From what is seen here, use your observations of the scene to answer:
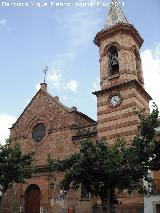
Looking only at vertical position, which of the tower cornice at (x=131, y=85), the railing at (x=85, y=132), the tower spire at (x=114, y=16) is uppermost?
the tower spire at (x=114, y=16)

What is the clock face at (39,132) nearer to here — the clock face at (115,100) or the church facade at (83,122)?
the church facade at (83,122)

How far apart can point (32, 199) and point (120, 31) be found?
1579 centimetres

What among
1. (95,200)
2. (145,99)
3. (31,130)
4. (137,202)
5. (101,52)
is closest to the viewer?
(137,202)

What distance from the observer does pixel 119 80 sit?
25859 mm

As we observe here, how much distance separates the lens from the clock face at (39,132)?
96.4ft

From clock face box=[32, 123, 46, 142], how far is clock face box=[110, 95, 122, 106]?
7.30 m

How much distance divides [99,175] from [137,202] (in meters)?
6.26

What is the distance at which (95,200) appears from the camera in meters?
23.5

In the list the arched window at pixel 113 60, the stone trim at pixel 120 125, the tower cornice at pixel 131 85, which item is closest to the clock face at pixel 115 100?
the tower cornice at pixel 131 85

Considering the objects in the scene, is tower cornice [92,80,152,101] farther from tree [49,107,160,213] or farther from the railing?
tree [49,107,160,213]

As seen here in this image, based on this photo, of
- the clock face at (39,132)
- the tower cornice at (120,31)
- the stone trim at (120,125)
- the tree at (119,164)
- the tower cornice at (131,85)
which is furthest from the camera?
the clock face at (39,132)

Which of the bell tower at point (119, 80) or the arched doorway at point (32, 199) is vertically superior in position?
the bell tower at point (119, 80)

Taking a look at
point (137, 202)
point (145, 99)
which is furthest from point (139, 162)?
point (145, 99)

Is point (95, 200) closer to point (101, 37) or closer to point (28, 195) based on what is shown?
point (28, 195)
